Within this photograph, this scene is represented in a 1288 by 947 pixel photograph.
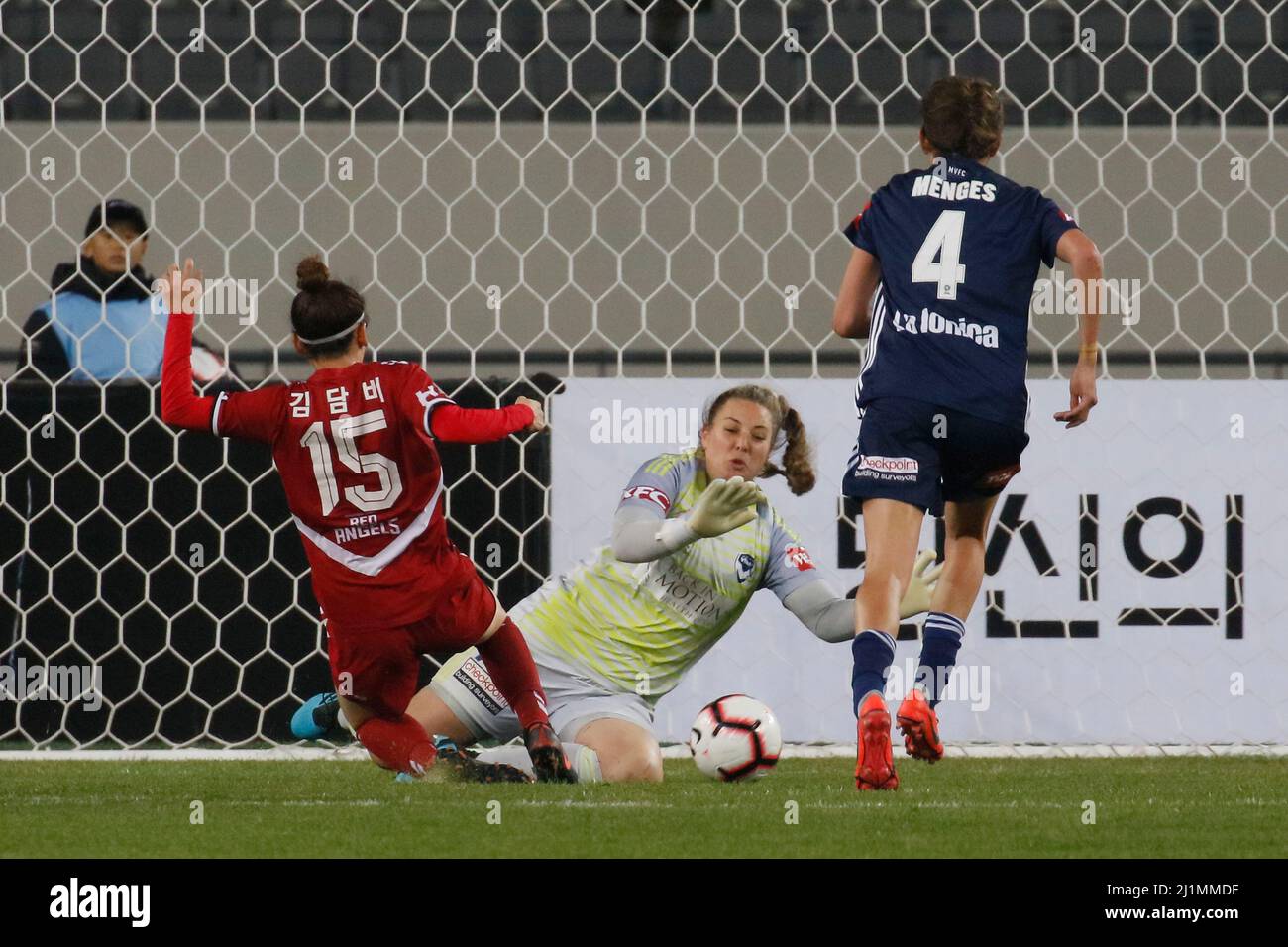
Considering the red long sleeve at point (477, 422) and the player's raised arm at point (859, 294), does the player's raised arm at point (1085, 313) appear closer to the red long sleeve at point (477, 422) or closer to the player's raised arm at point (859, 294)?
the player's raised arm at point (859, 294)

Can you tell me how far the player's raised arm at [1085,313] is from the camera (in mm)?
3039

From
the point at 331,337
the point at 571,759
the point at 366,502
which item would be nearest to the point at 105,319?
the point at 331,337

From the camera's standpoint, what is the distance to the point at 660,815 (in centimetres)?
265

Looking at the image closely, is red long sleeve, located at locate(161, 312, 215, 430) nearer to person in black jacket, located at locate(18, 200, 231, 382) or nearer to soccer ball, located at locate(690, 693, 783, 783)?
person in black jacket, located at locate(18, 200, 231, 382)

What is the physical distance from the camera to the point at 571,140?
20.1 feet

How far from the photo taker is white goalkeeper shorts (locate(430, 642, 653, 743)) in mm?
3668

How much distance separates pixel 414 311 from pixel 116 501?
9.68 ft

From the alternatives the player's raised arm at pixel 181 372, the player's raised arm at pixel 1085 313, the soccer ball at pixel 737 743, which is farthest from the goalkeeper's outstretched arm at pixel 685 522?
the player's raised arm at pixel 181 372

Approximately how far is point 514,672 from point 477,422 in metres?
0.54

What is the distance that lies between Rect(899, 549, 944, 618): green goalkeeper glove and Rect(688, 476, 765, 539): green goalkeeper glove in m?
0.46

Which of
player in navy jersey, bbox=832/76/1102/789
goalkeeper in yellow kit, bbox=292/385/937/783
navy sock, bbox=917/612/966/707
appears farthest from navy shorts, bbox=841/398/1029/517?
goalkeeper in yellow kit, bbox=292/385/937/783

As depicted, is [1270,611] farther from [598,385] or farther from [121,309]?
[121,309]

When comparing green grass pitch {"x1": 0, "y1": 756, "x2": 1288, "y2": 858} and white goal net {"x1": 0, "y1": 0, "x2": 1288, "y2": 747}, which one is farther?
white goal net {"x1": 0, "y1": 0, "x2": 1288, "y2": 747}

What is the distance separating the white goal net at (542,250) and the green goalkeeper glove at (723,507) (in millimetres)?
845
